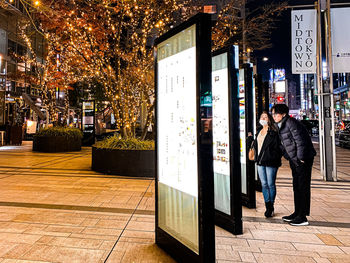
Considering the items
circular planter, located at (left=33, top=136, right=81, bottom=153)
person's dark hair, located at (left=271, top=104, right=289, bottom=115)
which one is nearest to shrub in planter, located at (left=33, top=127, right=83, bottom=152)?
circular planter, located at (left=33, top=136, right=81, bottom=153)

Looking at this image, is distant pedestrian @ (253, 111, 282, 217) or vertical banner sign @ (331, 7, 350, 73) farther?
vertical banner sign @ (331, 7, 350, 73)

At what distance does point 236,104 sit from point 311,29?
19.1ft

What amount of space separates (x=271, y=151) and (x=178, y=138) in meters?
2.05

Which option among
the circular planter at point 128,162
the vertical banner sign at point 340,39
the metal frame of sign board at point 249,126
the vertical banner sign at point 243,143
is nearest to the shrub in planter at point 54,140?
the circular planter at point 128,162

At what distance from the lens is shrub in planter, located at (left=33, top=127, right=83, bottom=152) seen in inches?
504

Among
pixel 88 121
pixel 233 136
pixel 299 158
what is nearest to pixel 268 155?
pixel 299 158

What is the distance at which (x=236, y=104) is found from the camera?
135 inches

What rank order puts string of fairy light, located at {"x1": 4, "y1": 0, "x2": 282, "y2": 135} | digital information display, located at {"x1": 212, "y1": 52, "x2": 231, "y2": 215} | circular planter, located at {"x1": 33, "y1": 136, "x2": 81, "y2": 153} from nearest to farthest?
digital information display, located at {"x1": 212, "y1": 52, "x2": 231, "y2": 215} < string of fairy light, located at {"x1": 4, "y1": 0, "x2": 282, "y2": 135} < circular planter, located at {"x1": 33, "y1": 136, "x2": 81, "y2": 153}

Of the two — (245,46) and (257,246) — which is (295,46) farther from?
(257,246)

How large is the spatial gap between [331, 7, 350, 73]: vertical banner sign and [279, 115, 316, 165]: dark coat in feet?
15.3

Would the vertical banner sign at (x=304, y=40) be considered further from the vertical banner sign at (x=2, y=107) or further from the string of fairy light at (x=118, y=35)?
the vertical banner sign at (x=2, y=107)

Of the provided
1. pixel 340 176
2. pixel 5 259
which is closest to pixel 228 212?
pixel 5 259

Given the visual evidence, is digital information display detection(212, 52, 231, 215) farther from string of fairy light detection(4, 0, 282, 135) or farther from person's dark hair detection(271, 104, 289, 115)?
string of fairy light detection(4, 0, 282, 135)

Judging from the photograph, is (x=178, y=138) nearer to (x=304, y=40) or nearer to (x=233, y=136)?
(x=233, y=136)
